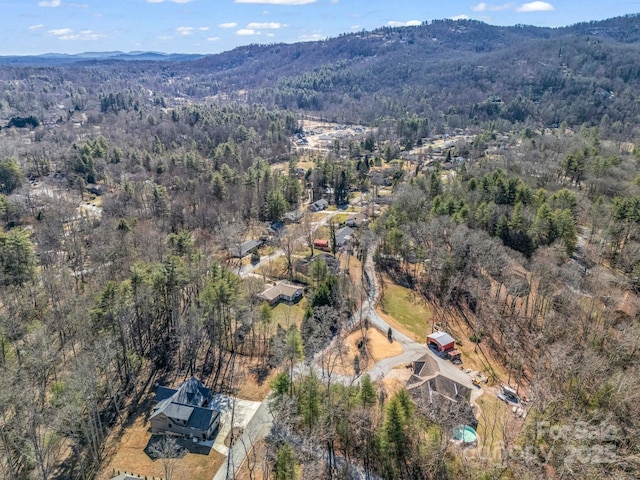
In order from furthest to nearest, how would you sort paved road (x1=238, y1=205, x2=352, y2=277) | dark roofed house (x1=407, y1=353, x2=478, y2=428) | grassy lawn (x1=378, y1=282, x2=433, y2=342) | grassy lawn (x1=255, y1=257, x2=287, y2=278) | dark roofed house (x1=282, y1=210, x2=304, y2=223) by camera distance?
1. dark roofed house (x1=282, y1=210, x2=304, y2=223)
2. grassy lawn (x1=255, y1=257, x2=287, y2=278)
3. paved road (x1=238, y1=205, x2=352, y2=277)
4. grassy lawn (x1=378, y1=282, x2=433, y2=342)
5. dark roofed house (x1=407, y1=353, x2=478, y2=428)

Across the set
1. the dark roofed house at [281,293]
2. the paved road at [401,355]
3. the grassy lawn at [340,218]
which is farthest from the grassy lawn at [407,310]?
the grassy lawn at [340,218]

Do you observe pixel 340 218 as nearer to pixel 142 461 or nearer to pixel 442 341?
pixel 442 341

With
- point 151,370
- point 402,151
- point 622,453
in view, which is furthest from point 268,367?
point 402,151

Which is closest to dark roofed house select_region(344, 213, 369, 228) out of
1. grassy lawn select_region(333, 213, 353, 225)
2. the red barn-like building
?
grassy lawn select_region(333, 213, 353, 225)

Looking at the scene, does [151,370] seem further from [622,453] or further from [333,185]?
[333,185]

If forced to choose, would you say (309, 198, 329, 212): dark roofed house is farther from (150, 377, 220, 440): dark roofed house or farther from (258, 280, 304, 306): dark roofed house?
(150, 377, 220, 440): dark roofed house
